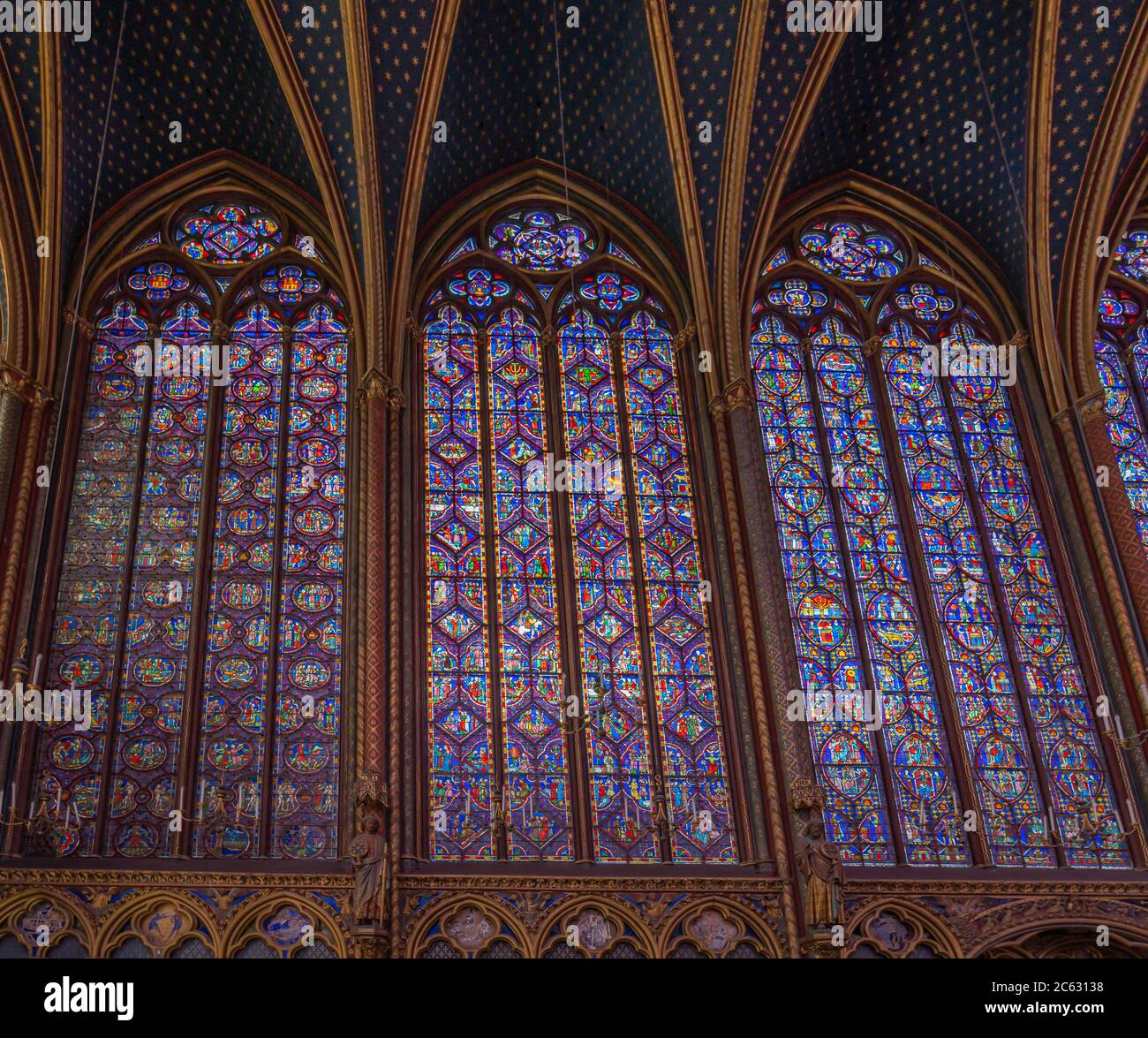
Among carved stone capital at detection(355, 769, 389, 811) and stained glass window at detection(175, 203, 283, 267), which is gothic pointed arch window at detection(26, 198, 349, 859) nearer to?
stained glass window at detection(175, 203, 283, 267)

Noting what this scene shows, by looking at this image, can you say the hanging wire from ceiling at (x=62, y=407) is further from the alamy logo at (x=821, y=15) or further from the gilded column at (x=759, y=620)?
the alamy logo at (x=821, y=15)

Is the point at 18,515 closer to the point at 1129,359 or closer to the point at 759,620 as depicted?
the point at 759,620

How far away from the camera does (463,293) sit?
17.9m

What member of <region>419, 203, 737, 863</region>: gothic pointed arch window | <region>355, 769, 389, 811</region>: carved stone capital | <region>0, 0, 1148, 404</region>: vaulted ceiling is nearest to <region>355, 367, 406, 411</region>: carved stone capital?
<region>419, 203, 737, 863</region>: gothic pointed arch window

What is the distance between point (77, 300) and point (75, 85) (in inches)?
105

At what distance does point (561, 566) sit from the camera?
15.6 meters

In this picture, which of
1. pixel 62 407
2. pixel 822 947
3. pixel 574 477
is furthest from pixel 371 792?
pixel 62 407

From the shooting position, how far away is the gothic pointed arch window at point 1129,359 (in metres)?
16.9

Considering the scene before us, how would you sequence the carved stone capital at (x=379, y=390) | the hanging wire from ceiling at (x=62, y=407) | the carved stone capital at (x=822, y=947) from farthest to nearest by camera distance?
the carved stone capital at (x=379, y=390) < the hanging wire from ceiling at (x=62, y=407) < the carved stone capital at (x=822, y=947)

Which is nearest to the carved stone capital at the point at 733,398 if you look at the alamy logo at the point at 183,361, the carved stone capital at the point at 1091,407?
the carved stone capital at the point at 1091,407
